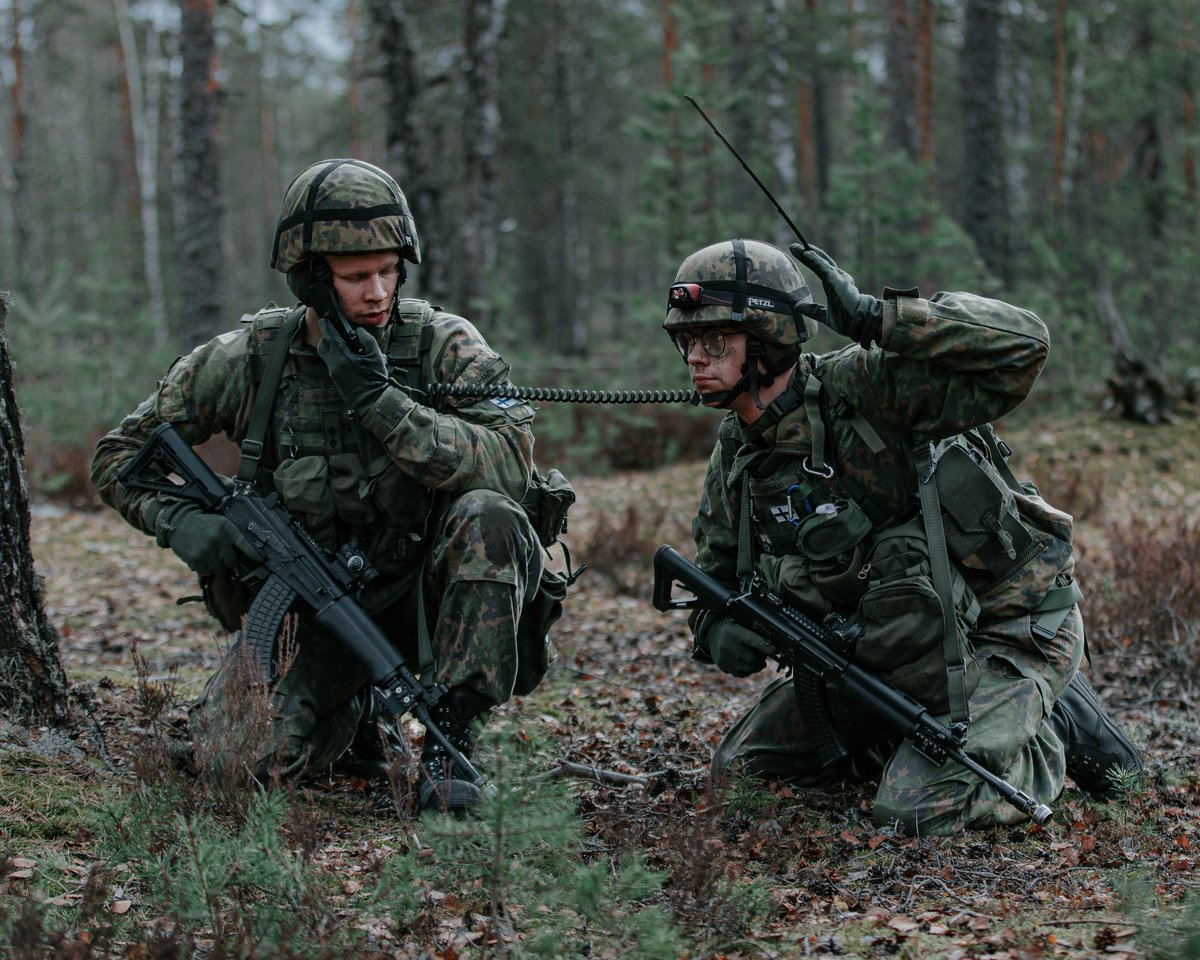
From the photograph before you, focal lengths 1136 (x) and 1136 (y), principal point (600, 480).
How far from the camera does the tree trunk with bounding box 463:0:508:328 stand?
1173 cm

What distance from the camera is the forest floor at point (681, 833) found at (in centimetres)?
270

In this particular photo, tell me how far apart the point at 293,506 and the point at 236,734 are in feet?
4.01

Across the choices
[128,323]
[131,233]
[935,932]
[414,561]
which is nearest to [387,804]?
[414,561]

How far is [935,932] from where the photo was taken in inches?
112

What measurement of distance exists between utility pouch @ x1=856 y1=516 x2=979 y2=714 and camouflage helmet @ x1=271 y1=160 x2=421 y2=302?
2.00m

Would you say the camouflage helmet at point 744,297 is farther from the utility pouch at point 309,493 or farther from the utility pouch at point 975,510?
the utility pouch at point 309,493

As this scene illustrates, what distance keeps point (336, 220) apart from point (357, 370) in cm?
56

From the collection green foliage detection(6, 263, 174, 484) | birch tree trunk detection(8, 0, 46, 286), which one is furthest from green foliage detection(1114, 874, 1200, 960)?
birch tree trunk detection(8, 0, 46, 286)

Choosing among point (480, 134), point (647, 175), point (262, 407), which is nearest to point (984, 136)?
point (647, 175)

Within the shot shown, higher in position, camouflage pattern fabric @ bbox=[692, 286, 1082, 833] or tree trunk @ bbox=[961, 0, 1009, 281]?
tree trunk @ bbox=[961, 0, 1009, 281]

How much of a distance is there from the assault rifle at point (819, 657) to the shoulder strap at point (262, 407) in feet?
4.93

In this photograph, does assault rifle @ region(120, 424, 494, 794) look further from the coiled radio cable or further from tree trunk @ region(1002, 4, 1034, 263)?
tree trunk @ region(1002, 4, 1034, 263)

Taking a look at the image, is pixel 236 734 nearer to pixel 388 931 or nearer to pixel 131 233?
pixel 388 931

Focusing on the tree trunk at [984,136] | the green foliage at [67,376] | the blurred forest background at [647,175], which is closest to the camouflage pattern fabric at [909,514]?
the blurred forest background at [647,175]
